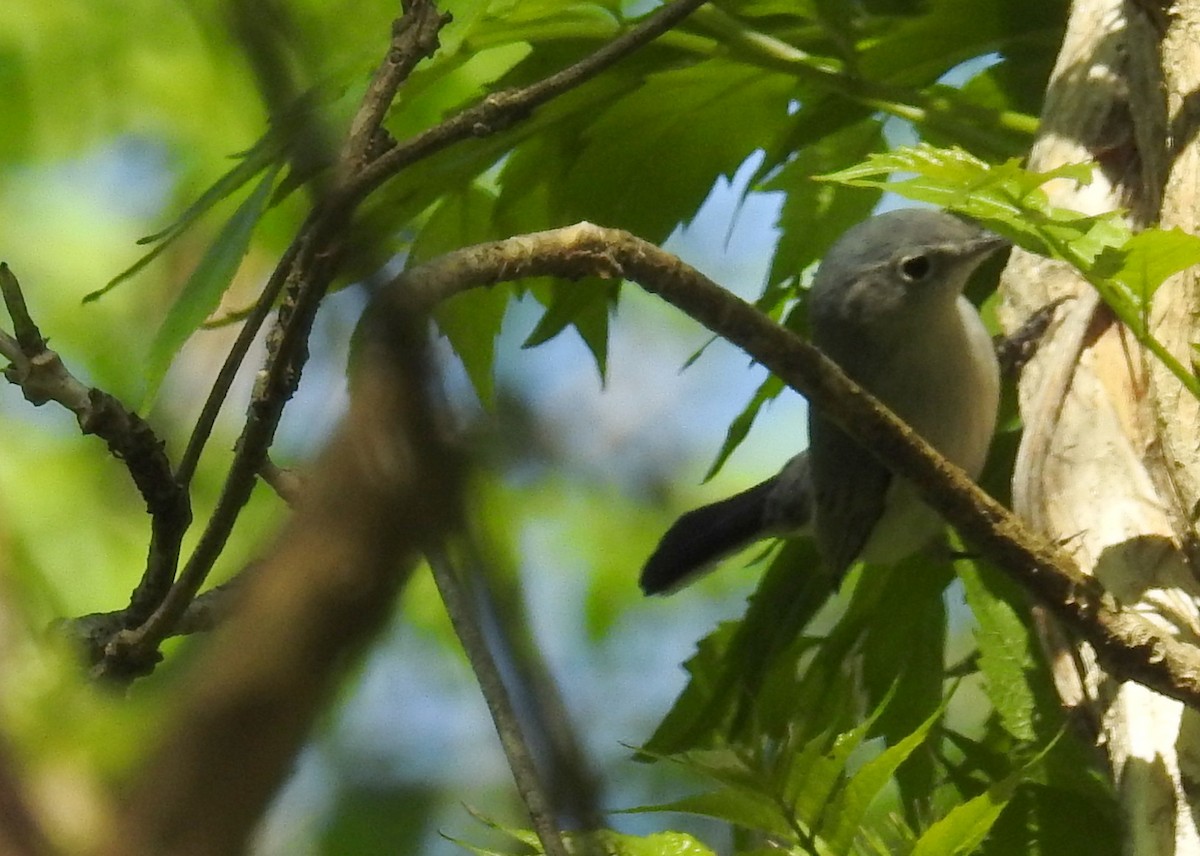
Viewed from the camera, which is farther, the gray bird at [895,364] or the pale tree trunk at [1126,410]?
the gray bird at [895,364]

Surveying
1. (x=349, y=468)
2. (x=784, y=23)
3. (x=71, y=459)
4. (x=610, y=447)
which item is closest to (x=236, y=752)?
(x=349, y=468)

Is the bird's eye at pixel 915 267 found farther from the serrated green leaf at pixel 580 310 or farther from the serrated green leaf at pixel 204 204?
the serrated green leaf at pixel 204 204

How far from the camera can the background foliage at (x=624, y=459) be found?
32 cm

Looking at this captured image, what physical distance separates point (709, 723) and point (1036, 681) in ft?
0.70

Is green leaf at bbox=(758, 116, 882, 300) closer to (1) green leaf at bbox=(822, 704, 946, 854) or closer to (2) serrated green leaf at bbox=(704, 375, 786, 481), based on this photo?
(2) serrated green leaf at bbox=(704, 375, 786, 481)

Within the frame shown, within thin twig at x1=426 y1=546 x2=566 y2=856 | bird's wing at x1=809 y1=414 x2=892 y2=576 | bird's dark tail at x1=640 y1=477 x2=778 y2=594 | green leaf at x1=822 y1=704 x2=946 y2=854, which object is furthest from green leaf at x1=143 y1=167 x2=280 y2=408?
bird's dark tail at x1=640 y1=477 x2=778 y2=594

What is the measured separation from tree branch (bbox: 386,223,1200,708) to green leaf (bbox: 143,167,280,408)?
0.21 meters

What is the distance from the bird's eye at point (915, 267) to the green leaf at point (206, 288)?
0.55 m

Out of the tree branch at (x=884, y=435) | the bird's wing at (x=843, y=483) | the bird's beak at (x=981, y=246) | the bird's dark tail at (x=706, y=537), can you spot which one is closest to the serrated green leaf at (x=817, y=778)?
the tree branch at (x=884, y=435)

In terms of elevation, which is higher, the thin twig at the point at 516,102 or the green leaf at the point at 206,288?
the thin twig at the point at 516,102

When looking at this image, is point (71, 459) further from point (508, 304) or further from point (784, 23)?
point (784, 23)

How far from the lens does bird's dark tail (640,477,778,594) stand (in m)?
1.25

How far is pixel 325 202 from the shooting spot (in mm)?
272

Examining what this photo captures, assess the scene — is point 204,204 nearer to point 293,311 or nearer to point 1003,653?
point 293,311
